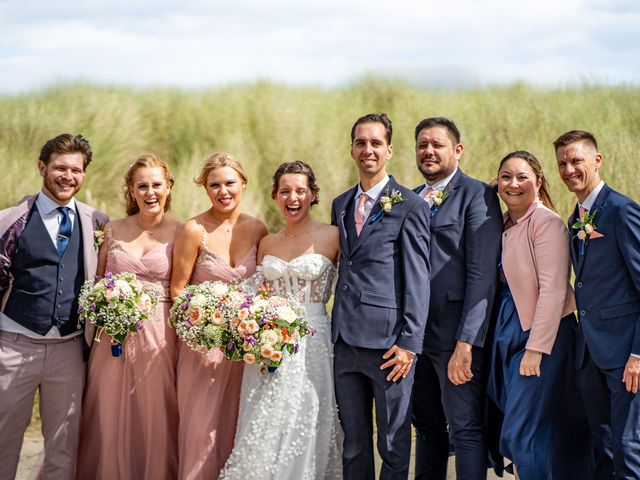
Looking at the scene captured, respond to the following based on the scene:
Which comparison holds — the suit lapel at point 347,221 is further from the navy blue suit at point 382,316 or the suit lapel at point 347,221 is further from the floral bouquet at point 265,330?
the floral bouquet at point 265,330

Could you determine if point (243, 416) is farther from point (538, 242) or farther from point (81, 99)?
point (81, 99)

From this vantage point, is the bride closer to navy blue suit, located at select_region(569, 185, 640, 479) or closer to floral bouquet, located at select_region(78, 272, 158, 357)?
floral bouquet, located at select_region(78, 272, 158, 357)

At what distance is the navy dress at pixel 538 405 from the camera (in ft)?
13.9

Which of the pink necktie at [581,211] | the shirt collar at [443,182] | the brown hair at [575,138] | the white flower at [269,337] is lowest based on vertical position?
the white flower at [269,337]

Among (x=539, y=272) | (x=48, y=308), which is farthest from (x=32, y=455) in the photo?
(x=539, y=272)

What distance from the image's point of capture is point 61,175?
Answer: 4793mm

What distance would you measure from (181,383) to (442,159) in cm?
218

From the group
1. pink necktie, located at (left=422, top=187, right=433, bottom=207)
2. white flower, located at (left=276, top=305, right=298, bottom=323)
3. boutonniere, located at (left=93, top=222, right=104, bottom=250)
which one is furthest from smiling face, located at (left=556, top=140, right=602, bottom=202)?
boutonniere, located at (left=93, top=222, right=104, bottom=250)

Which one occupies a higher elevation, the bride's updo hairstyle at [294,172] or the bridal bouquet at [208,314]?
the bride's updo hairstyle at [294,172]

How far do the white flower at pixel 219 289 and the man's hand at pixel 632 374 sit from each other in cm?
230

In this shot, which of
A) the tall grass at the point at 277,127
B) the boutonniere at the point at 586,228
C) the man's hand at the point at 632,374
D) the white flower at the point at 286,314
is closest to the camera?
the man's hand at the point at 632,374

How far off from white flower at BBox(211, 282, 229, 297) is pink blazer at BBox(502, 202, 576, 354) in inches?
65.5

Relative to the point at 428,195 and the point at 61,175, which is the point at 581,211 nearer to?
the point at 428,195

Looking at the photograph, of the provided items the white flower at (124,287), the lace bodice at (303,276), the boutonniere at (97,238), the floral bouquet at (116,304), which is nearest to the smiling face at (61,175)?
the boutonniere at (97,238)
